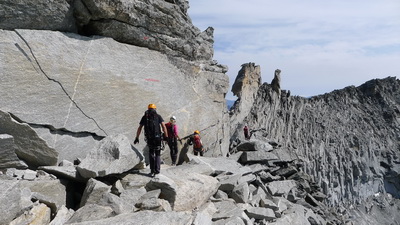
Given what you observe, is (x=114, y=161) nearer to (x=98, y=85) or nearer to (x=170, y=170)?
(x=170, y=170)

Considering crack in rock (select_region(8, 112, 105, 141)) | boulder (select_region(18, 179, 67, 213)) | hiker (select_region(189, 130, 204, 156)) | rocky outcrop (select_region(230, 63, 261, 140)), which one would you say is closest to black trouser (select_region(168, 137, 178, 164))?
hiker (select_region(189, 130, 204, 156))

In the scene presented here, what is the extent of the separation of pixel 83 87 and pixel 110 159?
2.95 meters

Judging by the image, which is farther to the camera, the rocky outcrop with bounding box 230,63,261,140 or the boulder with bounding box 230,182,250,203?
the rocky outcrop with bounding box 230,63,261,140

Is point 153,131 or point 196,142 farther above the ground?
point 153,131

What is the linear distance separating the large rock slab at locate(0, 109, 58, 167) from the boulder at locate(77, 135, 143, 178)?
1.18 metres

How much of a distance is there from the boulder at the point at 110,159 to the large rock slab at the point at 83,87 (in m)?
1.75

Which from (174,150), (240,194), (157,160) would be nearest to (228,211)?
(240,194)

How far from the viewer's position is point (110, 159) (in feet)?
30.4

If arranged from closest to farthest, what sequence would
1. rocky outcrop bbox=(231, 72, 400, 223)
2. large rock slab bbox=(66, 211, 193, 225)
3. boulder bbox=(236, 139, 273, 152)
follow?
large rock slab bbox=(66, 211, 193, 225) → boulder bbox=(236, 139, 273, 152) → rocky outcrop bbox=(231, 72, 400, 223)

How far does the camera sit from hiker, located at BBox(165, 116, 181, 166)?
12672mm

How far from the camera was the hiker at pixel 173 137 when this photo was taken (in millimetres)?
12672

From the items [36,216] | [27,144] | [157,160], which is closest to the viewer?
[36,216]

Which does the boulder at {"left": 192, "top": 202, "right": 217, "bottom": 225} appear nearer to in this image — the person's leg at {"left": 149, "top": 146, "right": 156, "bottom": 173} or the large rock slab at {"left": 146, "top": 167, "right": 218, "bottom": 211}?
the large rock slab at {"left": 146, "top": 167, "right": 218, "bottom": 211}

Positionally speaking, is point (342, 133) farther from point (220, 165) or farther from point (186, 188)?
point (186, 188)
